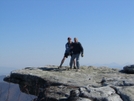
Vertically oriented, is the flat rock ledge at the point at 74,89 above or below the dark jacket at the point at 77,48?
below

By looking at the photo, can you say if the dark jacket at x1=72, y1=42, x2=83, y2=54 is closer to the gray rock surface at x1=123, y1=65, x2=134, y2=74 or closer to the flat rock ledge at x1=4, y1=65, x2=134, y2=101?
the flat rock ledge at x1=4, y1=65, x2=134, y2=101

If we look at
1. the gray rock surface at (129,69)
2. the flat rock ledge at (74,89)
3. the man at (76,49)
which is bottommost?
the flat rock ledge at (74,89)

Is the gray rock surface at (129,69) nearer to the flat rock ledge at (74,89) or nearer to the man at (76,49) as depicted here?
the man at (76,49)

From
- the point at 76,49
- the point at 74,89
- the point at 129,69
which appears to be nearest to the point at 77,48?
the point at 76,49

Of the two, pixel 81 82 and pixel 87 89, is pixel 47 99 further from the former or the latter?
pixel 81 82

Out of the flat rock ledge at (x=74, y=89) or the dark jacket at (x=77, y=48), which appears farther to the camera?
the dark jacket at (x=77, y=48)

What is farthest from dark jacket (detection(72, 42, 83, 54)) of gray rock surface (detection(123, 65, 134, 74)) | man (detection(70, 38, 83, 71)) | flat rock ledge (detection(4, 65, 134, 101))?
gray rock surface (detection(123, 65, 134, 74))

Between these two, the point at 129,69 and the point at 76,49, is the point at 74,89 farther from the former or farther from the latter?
the point at 129,69

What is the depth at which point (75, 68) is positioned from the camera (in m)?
16.2

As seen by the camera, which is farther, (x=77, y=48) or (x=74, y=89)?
(x=77, y=48)

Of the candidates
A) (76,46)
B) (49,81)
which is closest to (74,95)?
(49,81)

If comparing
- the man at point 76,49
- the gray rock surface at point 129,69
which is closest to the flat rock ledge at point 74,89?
the man at point 76,49

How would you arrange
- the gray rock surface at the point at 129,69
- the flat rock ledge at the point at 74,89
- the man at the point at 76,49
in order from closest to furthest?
1. the flat rock ledge at the point at 74,89
2. the gray rock surface at the point at 129,69
3. the man at the point at 76,49

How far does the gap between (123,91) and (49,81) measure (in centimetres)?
508
